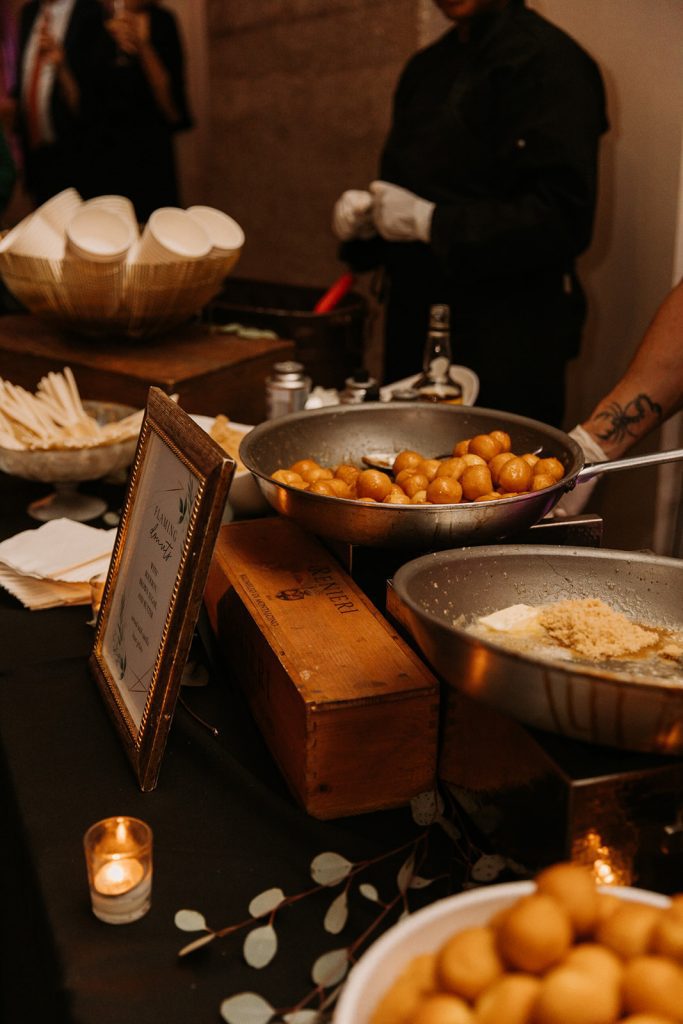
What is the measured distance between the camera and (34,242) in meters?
1.98

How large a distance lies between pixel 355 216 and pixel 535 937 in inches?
97.3

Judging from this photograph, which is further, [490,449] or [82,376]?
[82,376]

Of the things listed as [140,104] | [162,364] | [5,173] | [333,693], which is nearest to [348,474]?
[333,693]

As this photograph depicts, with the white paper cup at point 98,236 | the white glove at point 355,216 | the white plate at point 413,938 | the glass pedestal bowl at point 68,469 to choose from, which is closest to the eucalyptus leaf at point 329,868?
the white plate at point 413,938

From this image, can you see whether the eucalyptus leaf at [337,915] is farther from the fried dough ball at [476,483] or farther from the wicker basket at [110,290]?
the wicker basket at [110,290]

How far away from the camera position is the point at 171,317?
211 centimetres

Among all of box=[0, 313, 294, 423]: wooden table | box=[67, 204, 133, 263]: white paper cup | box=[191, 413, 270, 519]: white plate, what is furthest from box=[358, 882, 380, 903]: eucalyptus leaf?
box=[67, 204, 133, 263]: white paper cup

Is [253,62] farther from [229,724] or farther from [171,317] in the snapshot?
[229,724]

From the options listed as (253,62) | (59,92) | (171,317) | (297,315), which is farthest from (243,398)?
(253,62)

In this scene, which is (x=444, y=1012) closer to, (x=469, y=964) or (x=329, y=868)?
(x=469, y=964)

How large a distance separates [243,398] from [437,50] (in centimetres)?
140

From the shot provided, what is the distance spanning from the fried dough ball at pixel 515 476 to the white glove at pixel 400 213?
1.56 metres

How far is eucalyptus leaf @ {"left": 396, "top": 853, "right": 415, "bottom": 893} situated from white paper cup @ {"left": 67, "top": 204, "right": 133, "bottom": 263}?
1.45 metres

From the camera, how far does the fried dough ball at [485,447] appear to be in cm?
121
